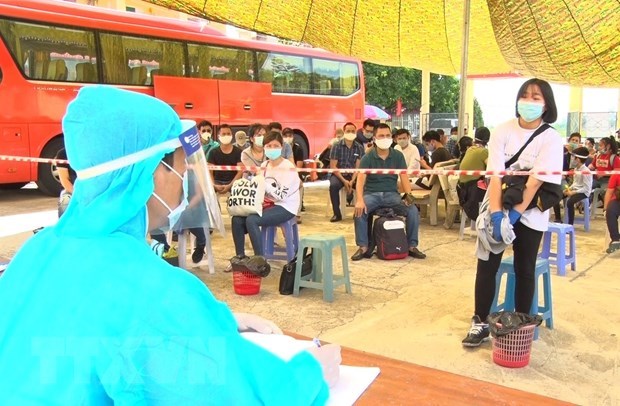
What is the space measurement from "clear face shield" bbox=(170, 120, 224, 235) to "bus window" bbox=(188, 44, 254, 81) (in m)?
9.79

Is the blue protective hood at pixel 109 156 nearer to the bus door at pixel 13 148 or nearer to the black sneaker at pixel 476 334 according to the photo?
the black sneaker at pixel 476 334

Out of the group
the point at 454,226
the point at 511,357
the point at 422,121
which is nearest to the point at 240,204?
the point at 511,357

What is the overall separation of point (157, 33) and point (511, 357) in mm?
9128

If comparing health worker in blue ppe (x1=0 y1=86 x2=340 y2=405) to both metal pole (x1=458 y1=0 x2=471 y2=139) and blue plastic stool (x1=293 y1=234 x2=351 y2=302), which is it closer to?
blue plastic stool (x1=293 y1=234 x2=351 y2=302)

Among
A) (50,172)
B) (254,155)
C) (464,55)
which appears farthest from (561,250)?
(50,172)

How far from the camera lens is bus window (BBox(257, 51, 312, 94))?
12164 millimetres

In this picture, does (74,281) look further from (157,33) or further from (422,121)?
(422,121)

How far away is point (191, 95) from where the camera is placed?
35.1 feet

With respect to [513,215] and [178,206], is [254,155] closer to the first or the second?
[513,215]

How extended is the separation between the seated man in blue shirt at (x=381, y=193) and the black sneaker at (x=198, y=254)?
149 cm

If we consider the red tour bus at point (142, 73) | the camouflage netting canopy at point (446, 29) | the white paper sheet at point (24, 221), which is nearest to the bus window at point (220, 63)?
the red tour bus at point (142, 73)

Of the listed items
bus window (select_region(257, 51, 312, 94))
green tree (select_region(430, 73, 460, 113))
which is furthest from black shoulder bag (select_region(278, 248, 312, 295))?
green tree (select_region(430, 73, 460, 113))

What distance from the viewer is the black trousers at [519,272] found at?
3.08 metres

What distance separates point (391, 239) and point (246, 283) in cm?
172
